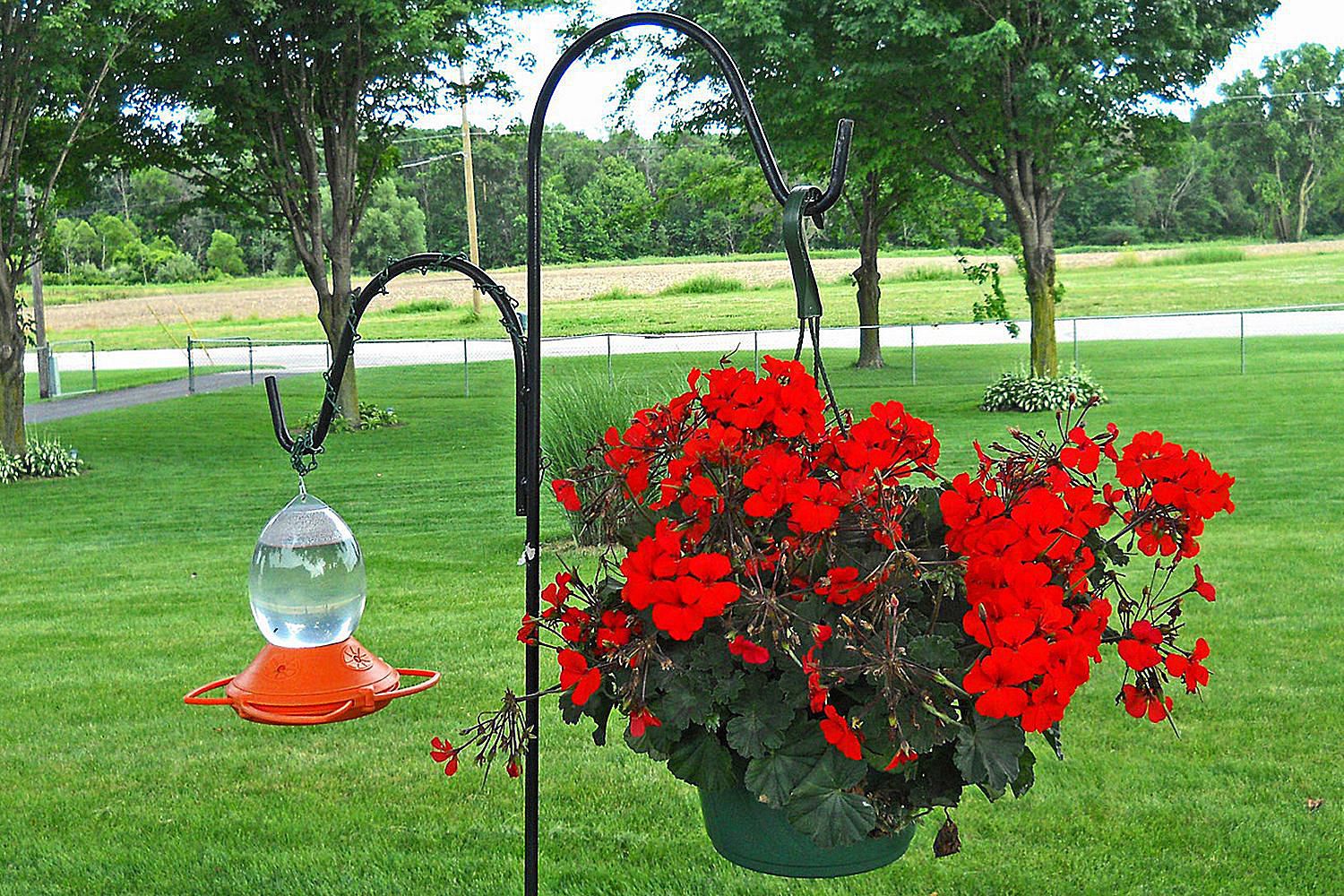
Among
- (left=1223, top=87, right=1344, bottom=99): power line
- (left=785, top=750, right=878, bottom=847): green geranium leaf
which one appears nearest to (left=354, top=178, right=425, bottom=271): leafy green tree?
(left=785, top=750, right=878, bottom=847): green geranium leaf

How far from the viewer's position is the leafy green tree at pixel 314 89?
11.6m

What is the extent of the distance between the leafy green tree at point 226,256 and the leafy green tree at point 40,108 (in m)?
22.3

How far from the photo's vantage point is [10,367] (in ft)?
33.7

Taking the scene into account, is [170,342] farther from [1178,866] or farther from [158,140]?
[1178,866]

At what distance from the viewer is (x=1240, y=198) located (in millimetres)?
39438

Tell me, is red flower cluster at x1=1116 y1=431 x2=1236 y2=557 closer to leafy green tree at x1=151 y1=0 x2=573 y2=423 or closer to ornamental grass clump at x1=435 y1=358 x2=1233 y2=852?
ornamental grass clump at x1=435 y1=358 x2=1233 y2=852

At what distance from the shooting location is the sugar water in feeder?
1.70m

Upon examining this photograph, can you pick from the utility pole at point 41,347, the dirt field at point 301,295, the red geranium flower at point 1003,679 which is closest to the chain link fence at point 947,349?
the dirt field at point 301,295

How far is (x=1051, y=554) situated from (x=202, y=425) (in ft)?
46.9

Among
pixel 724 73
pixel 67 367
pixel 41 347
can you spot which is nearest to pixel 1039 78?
pixel 724 73

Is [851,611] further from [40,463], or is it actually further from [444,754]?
[40,463]

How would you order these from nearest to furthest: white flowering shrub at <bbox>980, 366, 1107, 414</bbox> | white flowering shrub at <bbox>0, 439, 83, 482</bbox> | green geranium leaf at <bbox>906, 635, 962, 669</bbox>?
green geranium leaf at <bbox>906, 635, 962, 669</bbox> < white flowering shrub at <bbox>0, 439, 83, 482</bbox> < white flowering shrub at <bbox>980, 366, 1107, 414</bbox>

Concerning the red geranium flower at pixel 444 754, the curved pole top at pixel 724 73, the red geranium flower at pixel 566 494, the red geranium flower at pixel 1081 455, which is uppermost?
the curved pole top at pixel 724 73

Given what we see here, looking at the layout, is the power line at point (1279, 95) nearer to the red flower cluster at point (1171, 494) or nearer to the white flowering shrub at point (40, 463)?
the white flowering shrub at point (40, 463)
